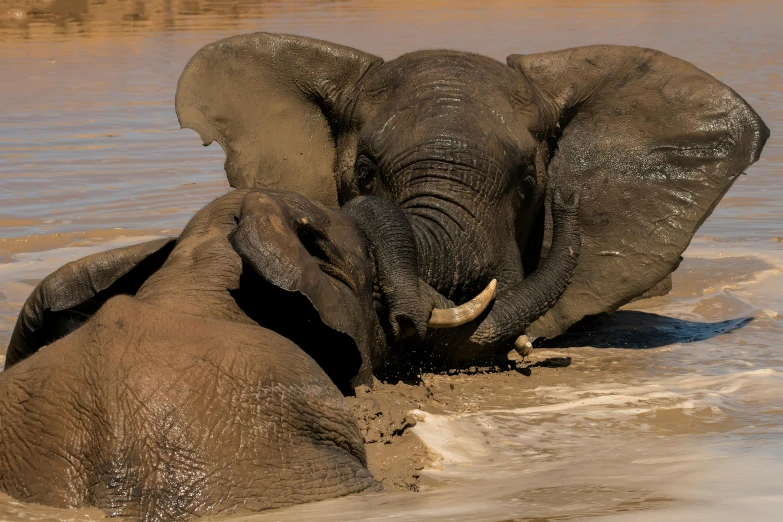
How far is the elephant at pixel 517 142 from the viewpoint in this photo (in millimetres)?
6137

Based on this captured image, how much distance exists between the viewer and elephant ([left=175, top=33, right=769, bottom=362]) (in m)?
6.14

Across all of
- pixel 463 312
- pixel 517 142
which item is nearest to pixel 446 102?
pixel 517 142

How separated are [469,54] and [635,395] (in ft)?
6.31

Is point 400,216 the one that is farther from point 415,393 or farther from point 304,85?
point 304,85

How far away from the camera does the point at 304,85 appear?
7047 mm

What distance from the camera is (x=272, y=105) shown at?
7.10 m

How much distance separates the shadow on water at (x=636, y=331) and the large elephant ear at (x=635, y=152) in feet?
0.92

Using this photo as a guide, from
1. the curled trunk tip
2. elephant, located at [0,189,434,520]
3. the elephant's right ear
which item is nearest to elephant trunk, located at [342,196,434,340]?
the curled trunk tip

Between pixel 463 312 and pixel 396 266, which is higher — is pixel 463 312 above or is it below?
below

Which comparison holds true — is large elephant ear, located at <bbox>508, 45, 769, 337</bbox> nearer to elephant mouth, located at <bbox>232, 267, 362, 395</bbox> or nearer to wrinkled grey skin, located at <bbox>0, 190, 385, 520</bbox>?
elephant mouth, located at <bbox>232, 267, 362, 395</bbox>

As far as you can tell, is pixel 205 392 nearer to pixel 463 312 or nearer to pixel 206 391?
pixel 206 391

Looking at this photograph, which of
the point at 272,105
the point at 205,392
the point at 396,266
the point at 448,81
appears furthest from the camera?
the point at 272,105

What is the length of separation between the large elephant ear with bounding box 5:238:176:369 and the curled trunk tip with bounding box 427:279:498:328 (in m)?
1.07

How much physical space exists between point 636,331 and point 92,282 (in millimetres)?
3093
